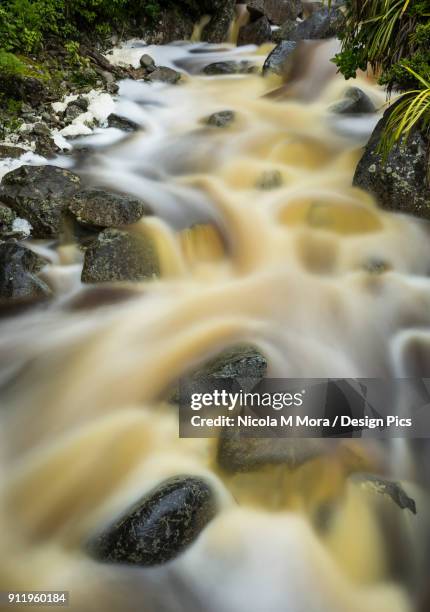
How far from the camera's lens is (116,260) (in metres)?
4.60

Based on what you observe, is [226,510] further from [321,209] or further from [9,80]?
[9,80]

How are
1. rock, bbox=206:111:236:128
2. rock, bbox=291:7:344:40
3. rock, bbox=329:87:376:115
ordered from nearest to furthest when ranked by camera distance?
1. rock, bbox=329:87:376:115
2. rock, bbox=206:111:236:128
3. rock, bbox=291:7:344:40

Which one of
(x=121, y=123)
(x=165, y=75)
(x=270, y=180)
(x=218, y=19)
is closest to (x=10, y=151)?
(x=121, y=123)

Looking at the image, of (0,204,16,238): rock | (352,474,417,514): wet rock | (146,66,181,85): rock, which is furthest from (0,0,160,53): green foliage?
(352,474,417,514): wet rock

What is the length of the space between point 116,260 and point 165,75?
6.29 meters

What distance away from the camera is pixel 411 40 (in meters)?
Answer: 4.80

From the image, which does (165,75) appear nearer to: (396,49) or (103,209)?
(396,49)

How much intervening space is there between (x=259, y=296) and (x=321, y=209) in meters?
1.58

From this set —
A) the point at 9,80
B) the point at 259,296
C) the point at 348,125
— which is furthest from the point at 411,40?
the point at 9,80

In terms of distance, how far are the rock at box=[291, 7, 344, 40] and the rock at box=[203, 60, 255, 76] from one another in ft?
4.72

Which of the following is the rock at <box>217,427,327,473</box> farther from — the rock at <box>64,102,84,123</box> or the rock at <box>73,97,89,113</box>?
the rock at <box>73,97,89,113</box>

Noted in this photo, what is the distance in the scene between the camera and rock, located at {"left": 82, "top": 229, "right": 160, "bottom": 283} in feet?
15.0

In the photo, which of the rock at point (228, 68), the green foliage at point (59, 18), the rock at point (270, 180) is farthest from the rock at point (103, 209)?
the rock at point (228, 68)

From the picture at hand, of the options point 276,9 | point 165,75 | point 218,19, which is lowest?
point 165,75
